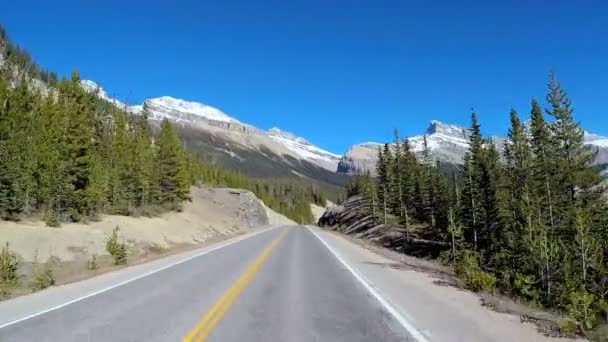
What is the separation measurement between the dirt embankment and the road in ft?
14.4

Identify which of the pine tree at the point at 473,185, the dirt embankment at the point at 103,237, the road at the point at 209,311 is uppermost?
the pine tree at the point at 473,185

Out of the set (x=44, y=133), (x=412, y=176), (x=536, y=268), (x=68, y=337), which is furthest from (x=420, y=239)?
(x=68, y=337)

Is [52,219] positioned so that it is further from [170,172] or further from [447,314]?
[170,172]

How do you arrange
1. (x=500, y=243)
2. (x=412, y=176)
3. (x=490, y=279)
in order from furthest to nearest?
(x=412, y=176) → (x=500, y=243) → (x=490, y=279)

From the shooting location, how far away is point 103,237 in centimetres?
3681

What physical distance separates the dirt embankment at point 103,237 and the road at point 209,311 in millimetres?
4376

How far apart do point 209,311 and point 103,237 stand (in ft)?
100

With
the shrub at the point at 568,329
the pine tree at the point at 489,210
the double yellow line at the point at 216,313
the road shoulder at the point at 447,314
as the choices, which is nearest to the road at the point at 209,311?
the double yellow line at the point at 216,313

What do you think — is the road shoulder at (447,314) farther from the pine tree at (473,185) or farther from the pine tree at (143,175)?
the pine tree at (143,175)

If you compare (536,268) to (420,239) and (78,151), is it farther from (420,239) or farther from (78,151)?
(78,151)

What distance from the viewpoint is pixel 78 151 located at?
1713 inches

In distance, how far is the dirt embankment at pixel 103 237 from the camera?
26234mm

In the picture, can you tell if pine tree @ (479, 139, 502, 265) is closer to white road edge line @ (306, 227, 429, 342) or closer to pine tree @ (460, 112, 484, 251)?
pine tree @ (460, 112, 484, 251)

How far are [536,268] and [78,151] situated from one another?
38.9 meters
